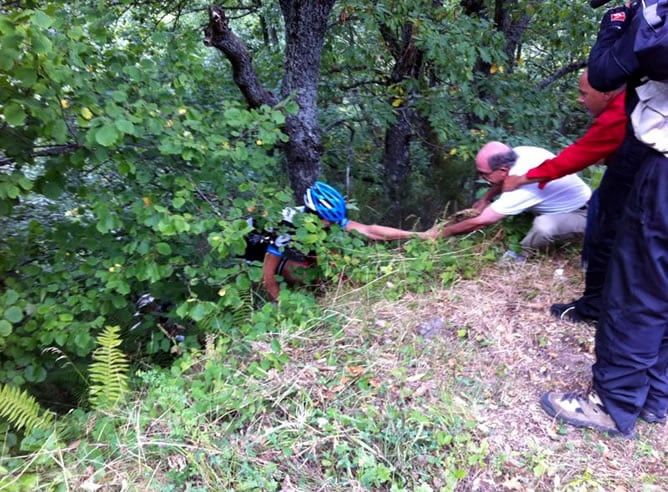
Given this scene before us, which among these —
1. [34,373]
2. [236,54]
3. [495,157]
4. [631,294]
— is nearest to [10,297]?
[34,373]

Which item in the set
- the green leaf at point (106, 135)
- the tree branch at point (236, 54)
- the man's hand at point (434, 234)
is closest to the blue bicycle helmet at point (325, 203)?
Answer: the man's hand at point (434, 234)

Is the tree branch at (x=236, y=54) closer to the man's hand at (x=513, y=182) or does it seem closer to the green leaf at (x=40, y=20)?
the green leaf at (x=40, y=20)

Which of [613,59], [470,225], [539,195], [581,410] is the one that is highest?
[613,59]

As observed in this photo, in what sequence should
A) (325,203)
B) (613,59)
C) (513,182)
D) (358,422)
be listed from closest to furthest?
(613,59)
(358,422)
(513,182)
(325,203)

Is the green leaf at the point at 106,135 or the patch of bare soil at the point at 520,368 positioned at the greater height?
the green leaf at the point at 106,135

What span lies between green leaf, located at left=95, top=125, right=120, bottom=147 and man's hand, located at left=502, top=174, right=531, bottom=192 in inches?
105

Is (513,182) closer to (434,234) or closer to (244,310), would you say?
(434,234)

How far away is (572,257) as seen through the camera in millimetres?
3762

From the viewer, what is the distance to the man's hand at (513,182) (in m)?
3.54

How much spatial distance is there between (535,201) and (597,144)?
75 cm

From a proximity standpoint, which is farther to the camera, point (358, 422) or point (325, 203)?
point (325, 203)

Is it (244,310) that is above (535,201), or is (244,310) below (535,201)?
below

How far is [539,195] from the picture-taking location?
3.68 m

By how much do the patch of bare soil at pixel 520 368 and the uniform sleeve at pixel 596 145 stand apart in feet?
2.56
